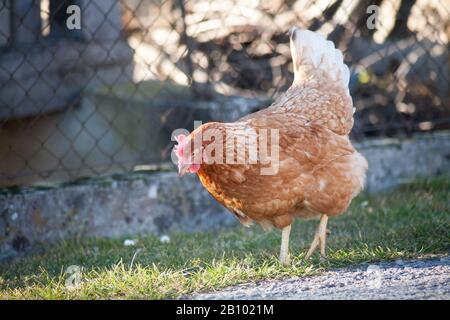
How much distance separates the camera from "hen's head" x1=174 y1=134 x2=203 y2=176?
3469mm

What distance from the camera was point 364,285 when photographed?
3170mm

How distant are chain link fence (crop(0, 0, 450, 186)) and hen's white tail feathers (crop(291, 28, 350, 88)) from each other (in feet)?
3.74

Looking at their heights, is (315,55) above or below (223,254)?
above

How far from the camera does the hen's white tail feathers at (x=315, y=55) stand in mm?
4461

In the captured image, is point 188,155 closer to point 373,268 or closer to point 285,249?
point 285,249

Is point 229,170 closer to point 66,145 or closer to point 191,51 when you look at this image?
point 191,51

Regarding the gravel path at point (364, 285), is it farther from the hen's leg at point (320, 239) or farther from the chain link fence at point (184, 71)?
the chain link fence at point (184, 71)

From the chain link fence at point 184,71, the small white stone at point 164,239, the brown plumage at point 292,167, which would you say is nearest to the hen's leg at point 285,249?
the brown plumage at point 292,167

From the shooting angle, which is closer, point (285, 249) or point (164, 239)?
point (285, 249)

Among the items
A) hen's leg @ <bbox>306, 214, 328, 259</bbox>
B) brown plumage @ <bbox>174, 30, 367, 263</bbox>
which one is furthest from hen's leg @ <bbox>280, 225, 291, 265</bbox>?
hen's leg @ <bbox>306, 214, 328, 259</bbox>

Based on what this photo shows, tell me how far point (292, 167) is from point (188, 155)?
22.6 inches

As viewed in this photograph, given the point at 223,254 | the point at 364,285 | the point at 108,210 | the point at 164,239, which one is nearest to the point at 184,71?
the point at 108,210

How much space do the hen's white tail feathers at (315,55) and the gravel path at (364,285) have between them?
4.83 feet

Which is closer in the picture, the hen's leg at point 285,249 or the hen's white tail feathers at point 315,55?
the hen's leg at point 285,249
